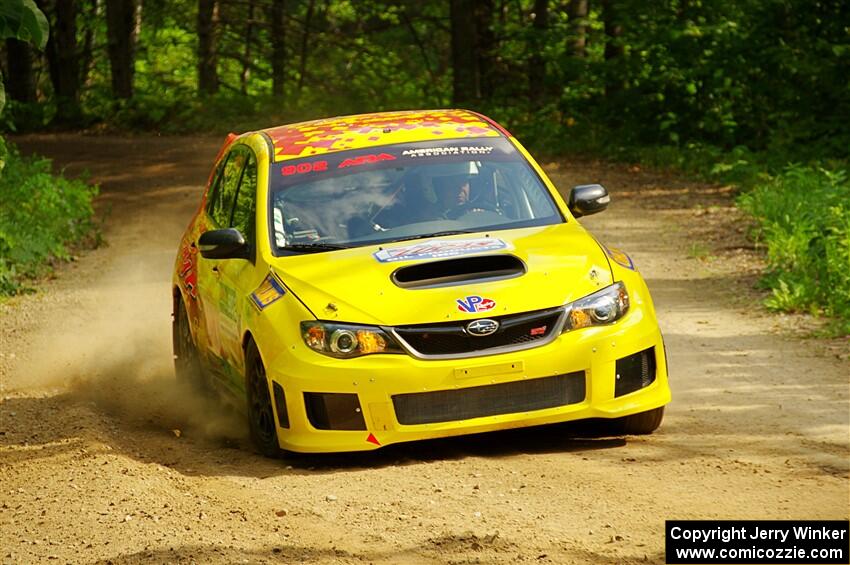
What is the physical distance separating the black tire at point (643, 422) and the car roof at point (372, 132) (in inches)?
83.2

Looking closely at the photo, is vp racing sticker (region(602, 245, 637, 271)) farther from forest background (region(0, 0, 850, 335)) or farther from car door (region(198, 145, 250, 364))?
forest background (region(0, 0, 850, 335))

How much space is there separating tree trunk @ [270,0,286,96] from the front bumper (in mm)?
28171

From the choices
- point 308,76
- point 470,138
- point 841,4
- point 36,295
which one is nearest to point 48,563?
point 470,138

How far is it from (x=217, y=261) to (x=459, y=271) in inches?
79.8

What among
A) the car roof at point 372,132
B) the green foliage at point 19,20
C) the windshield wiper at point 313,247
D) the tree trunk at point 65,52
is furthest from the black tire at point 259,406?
the tree trunk at point 65,52

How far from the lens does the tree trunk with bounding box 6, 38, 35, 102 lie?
3169cm

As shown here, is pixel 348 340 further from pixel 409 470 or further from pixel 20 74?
pixel 20 74

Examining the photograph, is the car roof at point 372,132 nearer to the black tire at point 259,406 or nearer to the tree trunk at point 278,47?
the black tire at point 259,406

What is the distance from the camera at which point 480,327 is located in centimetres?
738

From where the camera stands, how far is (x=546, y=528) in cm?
614

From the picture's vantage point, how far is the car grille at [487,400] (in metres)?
7.40

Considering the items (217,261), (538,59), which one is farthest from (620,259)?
(538,59)

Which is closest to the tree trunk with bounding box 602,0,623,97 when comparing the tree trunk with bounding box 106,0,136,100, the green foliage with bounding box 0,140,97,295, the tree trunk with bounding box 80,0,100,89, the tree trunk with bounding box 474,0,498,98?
the tree trunk with bounding box 474,0,498,98

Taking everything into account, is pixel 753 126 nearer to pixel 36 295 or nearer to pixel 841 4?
pixel 841 4
